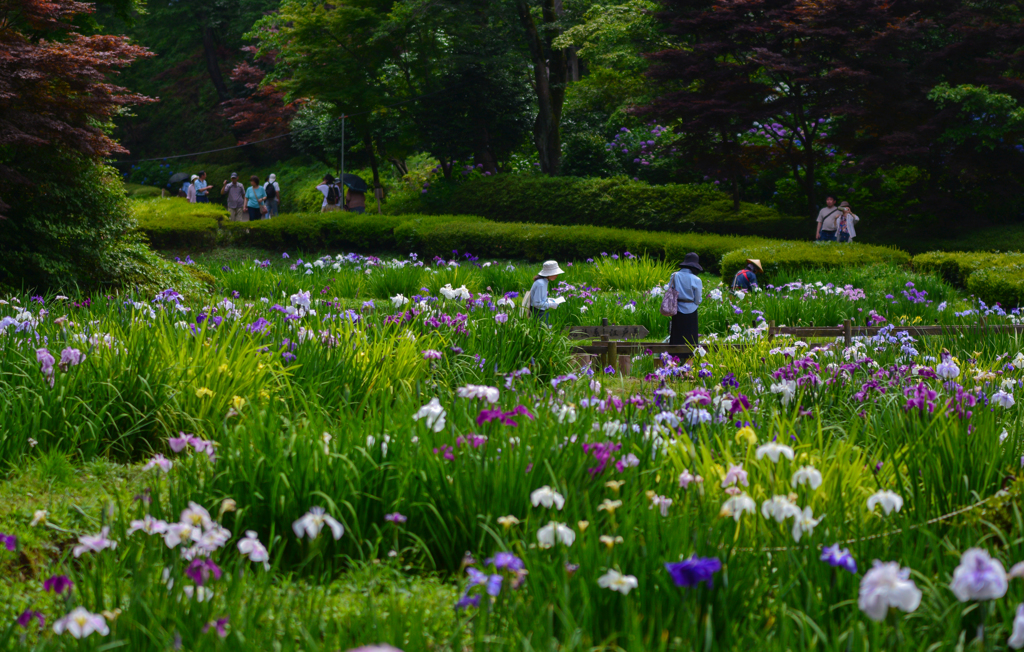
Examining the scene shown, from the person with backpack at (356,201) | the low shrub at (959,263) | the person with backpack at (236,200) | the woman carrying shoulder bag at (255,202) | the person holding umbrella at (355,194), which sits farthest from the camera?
the person with backpack at (356,201)

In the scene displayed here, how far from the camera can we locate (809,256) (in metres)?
13.0

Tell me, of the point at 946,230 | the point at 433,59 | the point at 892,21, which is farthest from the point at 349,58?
the point at 946,230

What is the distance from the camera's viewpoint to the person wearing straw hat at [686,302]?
8.05 meters

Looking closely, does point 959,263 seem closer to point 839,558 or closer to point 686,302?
point 686,302

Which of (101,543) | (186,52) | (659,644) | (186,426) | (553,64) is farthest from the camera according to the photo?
(186,52)

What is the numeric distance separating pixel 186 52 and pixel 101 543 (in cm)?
4479

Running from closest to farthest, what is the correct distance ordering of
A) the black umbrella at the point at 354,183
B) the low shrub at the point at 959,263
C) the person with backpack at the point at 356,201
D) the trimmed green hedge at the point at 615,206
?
the low shrub at the point at 959,263 < the trimmed green hedge at the point at 615,206 < the black umbrella at the point at 354,183 < the person with backpack at the point at 356,201

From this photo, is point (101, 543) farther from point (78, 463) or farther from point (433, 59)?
point (433, 59)

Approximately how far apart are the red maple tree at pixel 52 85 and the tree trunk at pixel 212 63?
32.5 meters

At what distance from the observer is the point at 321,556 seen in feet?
9.42

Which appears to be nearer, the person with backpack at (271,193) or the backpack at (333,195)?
the person with backpack at (271,193)

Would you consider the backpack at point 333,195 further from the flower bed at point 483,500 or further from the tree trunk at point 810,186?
the flower bed at point 483,500

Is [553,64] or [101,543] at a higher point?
[553,64]

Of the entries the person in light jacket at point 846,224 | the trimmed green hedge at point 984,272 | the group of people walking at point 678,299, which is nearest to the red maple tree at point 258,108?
the person in light jacket at point 846,224
